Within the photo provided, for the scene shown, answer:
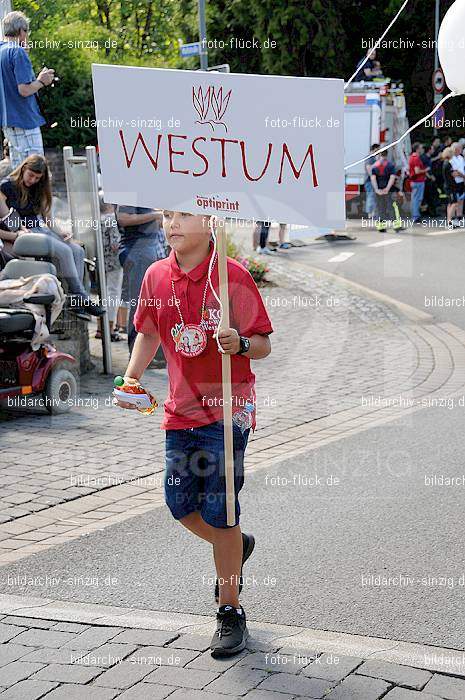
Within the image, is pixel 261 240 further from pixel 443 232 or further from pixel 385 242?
pixel 443 232

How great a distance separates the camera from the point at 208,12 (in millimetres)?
36219

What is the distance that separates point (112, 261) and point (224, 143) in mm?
7774

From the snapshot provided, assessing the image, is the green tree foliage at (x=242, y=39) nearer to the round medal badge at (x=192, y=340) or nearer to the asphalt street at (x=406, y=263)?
the asphalt street at (x=406, y=263)

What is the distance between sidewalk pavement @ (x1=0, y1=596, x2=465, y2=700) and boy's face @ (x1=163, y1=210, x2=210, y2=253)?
63.5 inches

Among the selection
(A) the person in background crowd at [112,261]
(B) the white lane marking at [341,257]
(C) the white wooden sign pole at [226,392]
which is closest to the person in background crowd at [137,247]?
(A) the person in background crowd at [112,261]

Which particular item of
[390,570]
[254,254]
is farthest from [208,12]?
[390,570]

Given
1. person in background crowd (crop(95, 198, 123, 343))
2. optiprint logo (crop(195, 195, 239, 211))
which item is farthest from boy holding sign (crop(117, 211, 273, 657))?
person in background crowd (crop(95, 198, 123, 343))

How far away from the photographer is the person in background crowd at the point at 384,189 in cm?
2645

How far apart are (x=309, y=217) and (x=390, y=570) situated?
210 centimetres

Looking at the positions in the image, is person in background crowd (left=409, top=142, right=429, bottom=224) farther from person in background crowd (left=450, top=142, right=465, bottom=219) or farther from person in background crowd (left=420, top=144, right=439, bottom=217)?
person in background crowd (left=420, top=144, right=439, bottom=217)

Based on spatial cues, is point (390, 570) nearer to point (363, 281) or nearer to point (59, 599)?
point (59, 599)

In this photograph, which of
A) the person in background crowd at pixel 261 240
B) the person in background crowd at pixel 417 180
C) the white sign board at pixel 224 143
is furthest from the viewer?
the person in background crowd at pixel 417 180

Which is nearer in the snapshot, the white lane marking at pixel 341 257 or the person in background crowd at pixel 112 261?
the person in background crowd at pixel 112 261

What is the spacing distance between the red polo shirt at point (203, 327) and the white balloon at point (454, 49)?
172 centimetres
